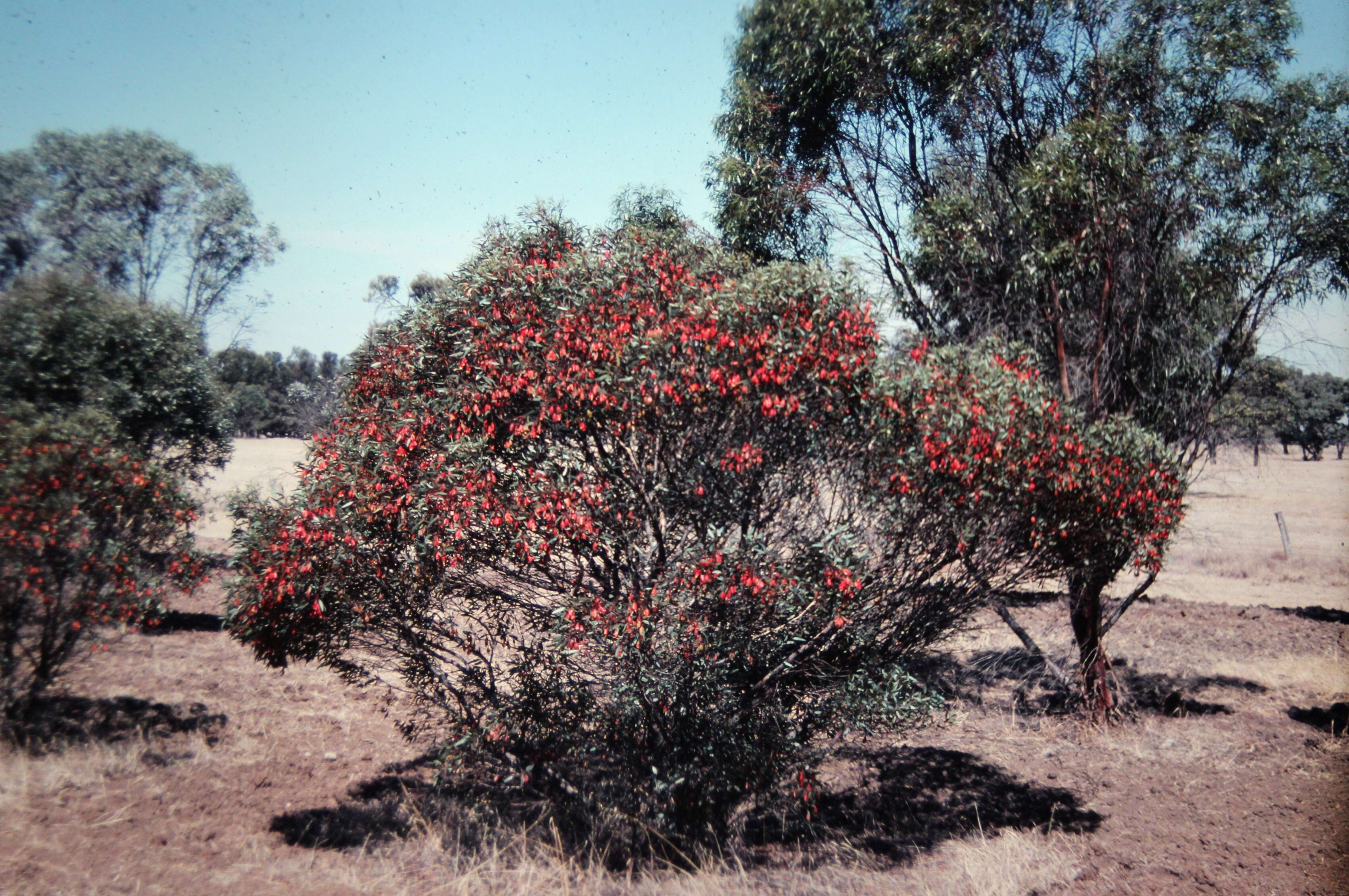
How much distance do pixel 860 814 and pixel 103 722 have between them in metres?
8.50

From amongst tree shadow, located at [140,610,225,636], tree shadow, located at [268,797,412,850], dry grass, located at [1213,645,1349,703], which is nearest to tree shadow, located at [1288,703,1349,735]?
dry grass, located at [1213,645,1349,703]

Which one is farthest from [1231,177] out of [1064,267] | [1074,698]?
[1074,698]

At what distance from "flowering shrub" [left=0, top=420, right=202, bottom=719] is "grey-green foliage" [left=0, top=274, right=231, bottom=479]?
33 cm

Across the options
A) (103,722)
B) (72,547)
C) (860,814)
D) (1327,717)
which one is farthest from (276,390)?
(1327,717)

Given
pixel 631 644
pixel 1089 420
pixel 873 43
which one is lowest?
pixel 631 644

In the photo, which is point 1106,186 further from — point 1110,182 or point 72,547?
point 72,547

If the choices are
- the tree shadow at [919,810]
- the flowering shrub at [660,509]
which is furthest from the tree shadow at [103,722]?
the tree shadow at [919,810]

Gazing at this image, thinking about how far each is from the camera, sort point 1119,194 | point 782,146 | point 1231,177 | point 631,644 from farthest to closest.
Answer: point 782,146
point 1231,177
point 1119,194
point 631,644

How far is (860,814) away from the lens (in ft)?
28.1

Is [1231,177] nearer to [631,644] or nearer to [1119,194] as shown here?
[1119,194]

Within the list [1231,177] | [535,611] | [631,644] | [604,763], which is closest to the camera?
[631,644]

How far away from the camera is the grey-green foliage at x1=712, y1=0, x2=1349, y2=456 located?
28.7 ft

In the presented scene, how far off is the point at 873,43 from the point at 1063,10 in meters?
2.17

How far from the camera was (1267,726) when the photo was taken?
10.2m
